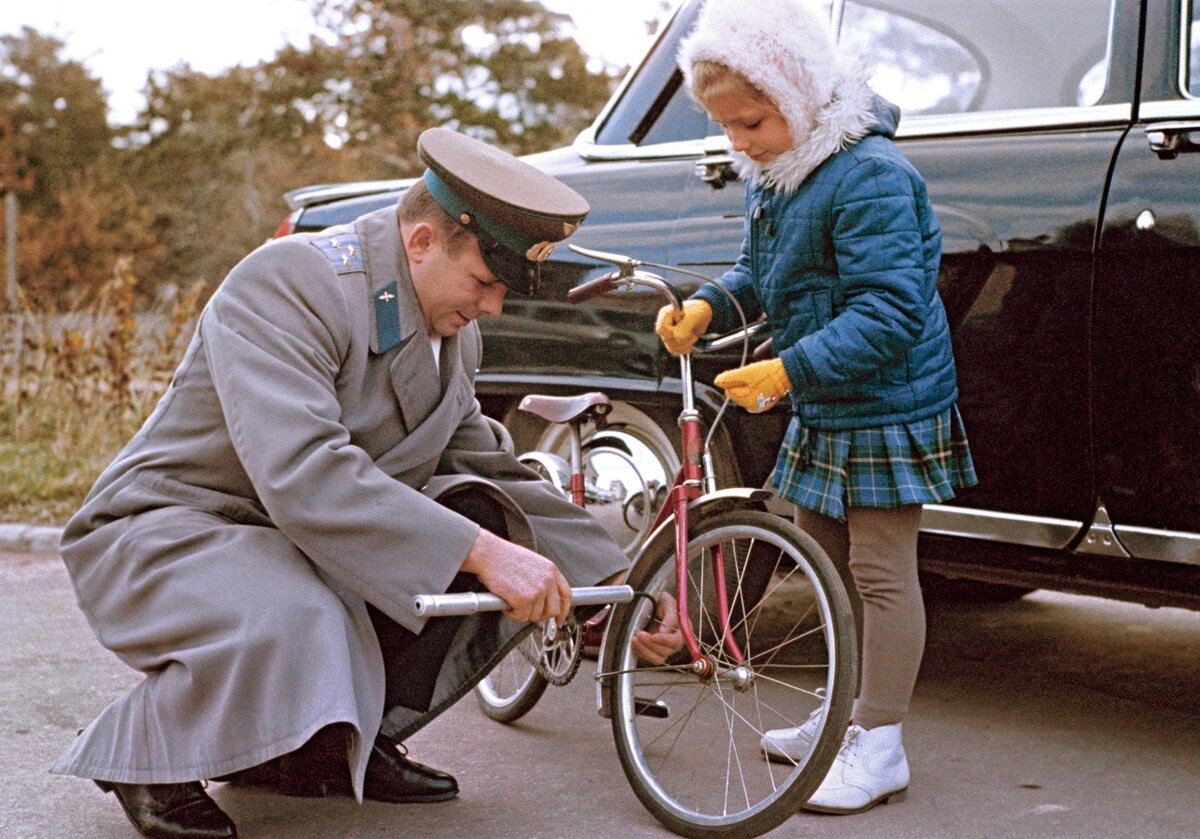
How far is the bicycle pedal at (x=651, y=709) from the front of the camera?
11.1ft

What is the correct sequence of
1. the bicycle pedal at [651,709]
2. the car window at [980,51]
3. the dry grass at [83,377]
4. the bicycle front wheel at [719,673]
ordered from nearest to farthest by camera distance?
the bicycle front wheel at [719,673], the bicycle pedal at [651,709], the car window at [980,51], the dry grass at [83,377]

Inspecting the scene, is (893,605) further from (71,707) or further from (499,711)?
(71,707)

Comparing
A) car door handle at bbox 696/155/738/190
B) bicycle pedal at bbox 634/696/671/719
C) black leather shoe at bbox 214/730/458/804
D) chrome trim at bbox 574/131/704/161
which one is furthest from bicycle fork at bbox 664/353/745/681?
chrome trim at bbox 574/131/704/161

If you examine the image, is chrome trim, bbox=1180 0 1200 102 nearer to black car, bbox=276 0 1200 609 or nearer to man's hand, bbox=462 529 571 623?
black car, bbox=276 0 1200 609

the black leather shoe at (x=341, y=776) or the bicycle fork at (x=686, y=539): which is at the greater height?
the bicycle fork at (x=686, y=539)

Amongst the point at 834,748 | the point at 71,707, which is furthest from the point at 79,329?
the point at 834,748

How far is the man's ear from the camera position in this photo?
306 centimetres

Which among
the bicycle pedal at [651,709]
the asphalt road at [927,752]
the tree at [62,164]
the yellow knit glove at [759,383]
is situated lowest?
the tree at [62,164]

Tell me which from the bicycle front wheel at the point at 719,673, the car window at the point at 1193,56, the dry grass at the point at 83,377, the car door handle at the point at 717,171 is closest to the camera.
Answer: the bicycle front wheel at the point at 719,673

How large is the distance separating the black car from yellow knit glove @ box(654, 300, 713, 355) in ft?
1.50

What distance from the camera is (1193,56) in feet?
11.5

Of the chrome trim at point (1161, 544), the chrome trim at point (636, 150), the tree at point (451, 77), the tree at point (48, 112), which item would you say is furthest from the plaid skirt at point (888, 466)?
the tree at point (48, 112)

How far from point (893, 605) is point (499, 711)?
1.19 m

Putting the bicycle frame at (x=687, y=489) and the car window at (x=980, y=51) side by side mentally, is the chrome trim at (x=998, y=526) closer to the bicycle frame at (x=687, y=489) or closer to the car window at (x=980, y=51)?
the bicycle frame at (x=687, y=489)
